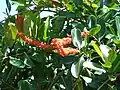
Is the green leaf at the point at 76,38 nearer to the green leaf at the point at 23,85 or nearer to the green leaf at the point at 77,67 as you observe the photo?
the green leaf at the point at 77,67

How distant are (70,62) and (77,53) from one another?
0.13ft

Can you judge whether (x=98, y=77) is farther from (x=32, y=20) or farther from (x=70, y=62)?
(x=32, y=20)

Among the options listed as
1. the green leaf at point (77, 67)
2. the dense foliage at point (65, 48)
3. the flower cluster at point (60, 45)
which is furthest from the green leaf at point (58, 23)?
the green leaf at point (77, 67)

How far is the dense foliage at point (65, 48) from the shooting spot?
96cm

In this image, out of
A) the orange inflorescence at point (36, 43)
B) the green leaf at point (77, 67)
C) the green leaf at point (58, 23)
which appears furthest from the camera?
the green leaf at point (58, 23)

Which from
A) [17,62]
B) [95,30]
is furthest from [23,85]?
[95,30]

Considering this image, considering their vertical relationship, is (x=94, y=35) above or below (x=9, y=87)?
above

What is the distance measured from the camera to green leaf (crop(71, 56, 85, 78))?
920 mm

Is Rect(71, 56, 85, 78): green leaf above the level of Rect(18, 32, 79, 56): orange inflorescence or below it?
below

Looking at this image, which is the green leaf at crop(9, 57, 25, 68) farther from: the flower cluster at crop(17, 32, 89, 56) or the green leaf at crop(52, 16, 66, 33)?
the green leaf at crop(52, 16, 66, 33)

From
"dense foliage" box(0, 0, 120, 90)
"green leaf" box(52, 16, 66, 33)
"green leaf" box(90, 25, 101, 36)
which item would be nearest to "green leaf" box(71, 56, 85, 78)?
"dense foliage" box(0, 0, 120, 90)

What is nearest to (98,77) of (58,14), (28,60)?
(28,60)

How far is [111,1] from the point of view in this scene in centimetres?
128

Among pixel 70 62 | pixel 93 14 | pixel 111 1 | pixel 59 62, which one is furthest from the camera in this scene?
pixel 111 1
